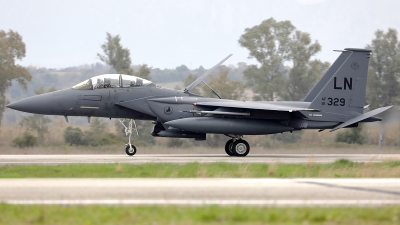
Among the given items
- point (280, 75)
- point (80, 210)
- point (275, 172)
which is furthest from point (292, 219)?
point (280, 75)

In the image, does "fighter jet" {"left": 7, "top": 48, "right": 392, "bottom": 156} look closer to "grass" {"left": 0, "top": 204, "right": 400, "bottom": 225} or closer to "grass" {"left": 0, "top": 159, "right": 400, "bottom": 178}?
"grass" {"left": 0, "top": 159, "right": 400, "bottom": 178}

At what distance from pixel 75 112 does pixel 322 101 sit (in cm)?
948

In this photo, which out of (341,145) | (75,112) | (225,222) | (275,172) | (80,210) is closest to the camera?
(225,222)

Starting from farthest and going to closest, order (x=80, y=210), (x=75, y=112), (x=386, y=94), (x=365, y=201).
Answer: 1. (x=386, y=94)
2. (x=75, y=112)
3. (x=365, y=201)
4. (x=80, y=210)

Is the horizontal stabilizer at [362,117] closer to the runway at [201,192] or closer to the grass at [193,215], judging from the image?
the runway at [201,192]

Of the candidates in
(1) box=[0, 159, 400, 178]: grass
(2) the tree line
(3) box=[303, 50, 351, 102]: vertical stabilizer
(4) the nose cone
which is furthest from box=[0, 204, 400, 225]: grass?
(2) the tree line

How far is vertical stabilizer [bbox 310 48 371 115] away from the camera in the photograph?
Result: 23016mm

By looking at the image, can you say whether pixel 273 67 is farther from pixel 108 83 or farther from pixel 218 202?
pixel 218 202

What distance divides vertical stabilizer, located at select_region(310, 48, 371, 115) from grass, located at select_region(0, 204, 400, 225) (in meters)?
15.1

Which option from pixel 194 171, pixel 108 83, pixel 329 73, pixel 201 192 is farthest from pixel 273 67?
pixel 201 192

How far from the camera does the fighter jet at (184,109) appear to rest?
21.5 m

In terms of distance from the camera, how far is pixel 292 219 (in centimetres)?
739

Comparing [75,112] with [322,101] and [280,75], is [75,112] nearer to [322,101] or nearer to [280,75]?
[322,101]

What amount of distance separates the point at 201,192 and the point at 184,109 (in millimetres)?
11998
